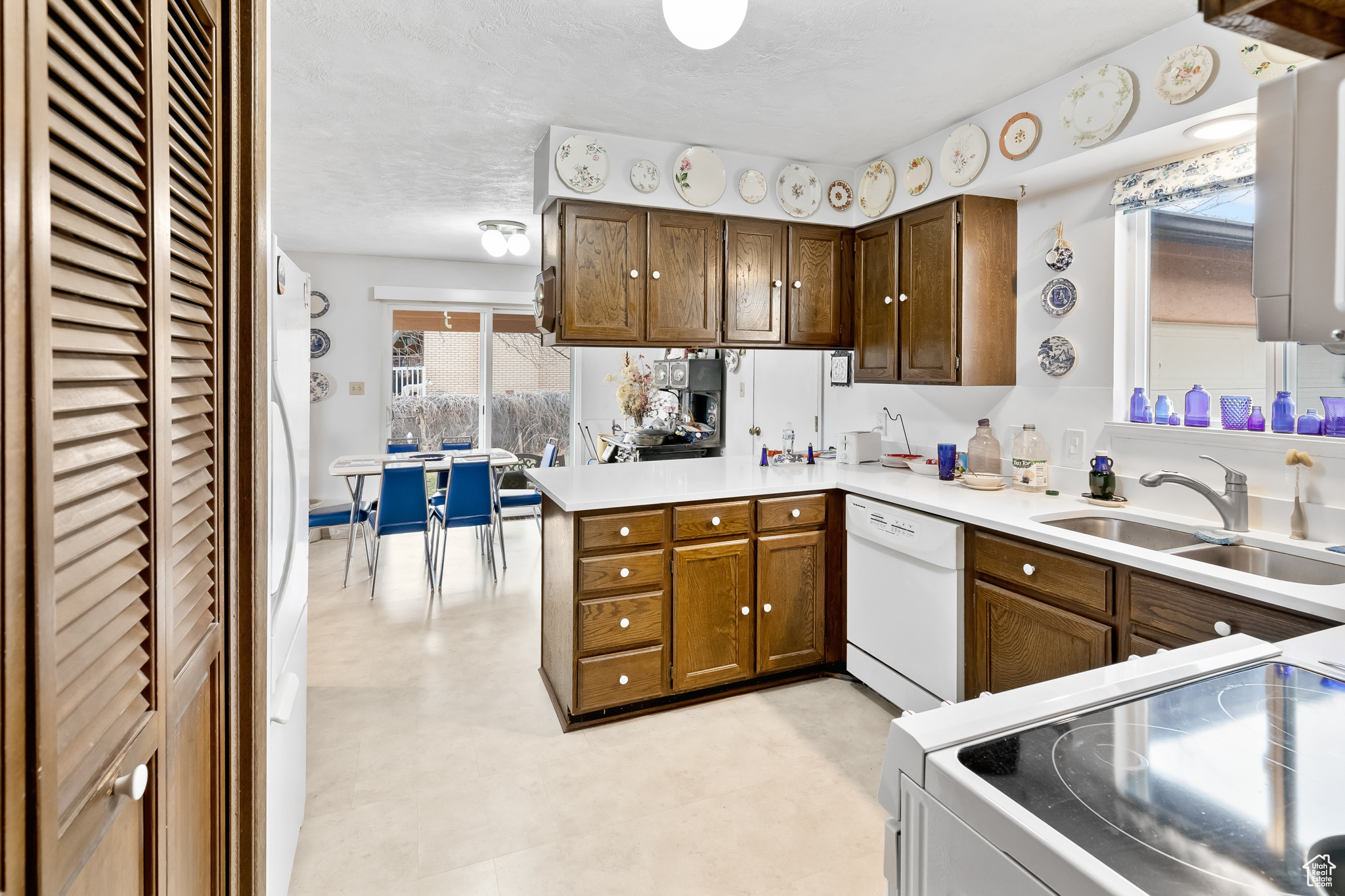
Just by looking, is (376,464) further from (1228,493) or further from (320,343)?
(1228,493)

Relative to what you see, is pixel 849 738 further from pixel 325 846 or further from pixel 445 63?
pixel 445 63

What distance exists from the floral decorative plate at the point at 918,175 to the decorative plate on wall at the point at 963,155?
8 centimetres

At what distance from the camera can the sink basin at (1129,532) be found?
2162 millimetres

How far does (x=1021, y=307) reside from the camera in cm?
290

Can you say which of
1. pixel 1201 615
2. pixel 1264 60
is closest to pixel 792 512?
pixel 1201 615

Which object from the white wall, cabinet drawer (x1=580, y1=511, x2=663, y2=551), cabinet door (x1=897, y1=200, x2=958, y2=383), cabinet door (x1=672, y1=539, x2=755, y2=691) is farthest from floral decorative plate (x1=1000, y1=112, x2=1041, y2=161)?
the white wall

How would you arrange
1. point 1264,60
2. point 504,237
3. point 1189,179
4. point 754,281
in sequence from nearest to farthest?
point 1264,60, point 1189,179, point 754,281, point 504,237

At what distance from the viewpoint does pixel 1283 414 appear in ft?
6.64

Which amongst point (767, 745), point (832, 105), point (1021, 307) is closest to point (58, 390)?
point (767, 745)

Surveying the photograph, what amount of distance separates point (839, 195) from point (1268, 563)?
243 cm

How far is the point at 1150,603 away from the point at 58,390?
7.21 feet

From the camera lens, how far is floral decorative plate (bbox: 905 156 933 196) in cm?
304

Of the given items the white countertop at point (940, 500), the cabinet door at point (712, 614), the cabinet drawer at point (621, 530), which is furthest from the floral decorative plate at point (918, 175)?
the cabinet drawer at point (621, 530)

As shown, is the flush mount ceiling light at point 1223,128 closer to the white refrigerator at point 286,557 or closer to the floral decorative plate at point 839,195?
the floral decorative plate at point 839,195
